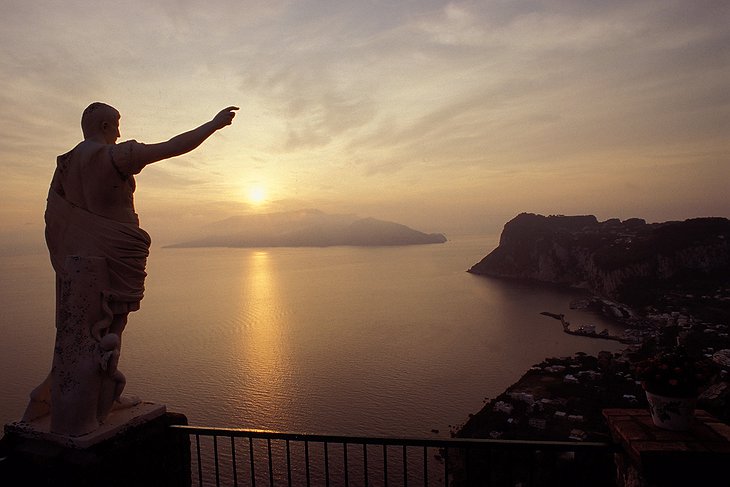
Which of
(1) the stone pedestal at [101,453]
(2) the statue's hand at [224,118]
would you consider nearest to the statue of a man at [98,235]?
(2) the statue's hand at [224,118]

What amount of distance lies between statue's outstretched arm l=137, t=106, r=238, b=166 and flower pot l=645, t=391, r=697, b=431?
3.73m

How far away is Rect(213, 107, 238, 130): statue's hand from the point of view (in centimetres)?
325

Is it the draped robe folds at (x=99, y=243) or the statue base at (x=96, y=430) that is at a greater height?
A: the draped robe folds at (x=99, y=243)

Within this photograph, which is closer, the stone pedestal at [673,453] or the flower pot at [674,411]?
the stone pedestal at [673,453]

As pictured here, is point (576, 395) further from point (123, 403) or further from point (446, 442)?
point (123, 403)

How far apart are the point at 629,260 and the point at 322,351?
59907 millimetres

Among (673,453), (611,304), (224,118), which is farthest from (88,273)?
(611,304)

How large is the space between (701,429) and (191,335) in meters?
48.1

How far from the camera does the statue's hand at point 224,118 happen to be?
10.7ft

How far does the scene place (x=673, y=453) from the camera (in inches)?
113

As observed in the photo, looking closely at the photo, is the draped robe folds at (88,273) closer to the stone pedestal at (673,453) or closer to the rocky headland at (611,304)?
the stone pedestal at (673,453)

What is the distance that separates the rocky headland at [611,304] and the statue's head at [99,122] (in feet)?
14.5

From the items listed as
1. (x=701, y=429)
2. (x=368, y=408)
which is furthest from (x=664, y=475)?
(x=368, y=408)

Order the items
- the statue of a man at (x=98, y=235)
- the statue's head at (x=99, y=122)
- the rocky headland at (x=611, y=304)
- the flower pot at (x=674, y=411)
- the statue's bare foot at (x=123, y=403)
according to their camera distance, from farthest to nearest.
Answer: the rocky headland at (x=611, y=304), the statue's bare foot at (x=123, y=403), the statue's head at (x=99, y=122), the statue of a man at (x=98, y=235), the flower pot at (x=674, y=411)
